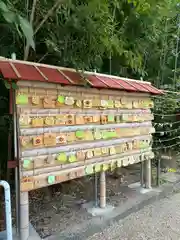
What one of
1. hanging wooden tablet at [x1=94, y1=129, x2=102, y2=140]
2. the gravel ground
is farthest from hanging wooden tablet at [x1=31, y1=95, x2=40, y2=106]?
the gravel ground

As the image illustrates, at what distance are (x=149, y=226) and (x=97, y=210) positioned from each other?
0.53 m

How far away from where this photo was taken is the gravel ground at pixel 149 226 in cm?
196

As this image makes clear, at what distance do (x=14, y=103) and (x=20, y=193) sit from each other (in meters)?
0.66

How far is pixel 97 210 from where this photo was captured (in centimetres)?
235

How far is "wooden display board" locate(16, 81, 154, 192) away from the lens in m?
1.68

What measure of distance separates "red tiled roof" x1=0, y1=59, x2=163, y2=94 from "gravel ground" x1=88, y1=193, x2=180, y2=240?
129 centimetres

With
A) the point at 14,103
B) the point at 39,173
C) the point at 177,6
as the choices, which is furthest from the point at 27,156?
the point at 177,6

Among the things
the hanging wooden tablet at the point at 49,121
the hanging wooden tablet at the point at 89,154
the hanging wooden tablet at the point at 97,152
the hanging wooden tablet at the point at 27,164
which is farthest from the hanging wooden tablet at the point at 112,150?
the hanging wooden tablet at the point at 27,164

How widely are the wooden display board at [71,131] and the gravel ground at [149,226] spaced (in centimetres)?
54

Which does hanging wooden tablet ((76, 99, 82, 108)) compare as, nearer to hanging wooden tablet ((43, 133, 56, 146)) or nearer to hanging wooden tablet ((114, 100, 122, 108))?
hanging wooden tablet ((43, 133, 56, 146))

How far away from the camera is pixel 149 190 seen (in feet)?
9.62

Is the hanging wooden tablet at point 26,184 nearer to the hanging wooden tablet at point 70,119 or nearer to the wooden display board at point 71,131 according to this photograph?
the wooden display board at point 71,131

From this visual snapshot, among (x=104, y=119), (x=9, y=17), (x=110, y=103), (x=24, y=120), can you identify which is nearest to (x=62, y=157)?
(x=24, y=120)

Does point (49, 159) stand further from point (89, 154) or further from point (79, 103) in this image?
point (79, 103)
